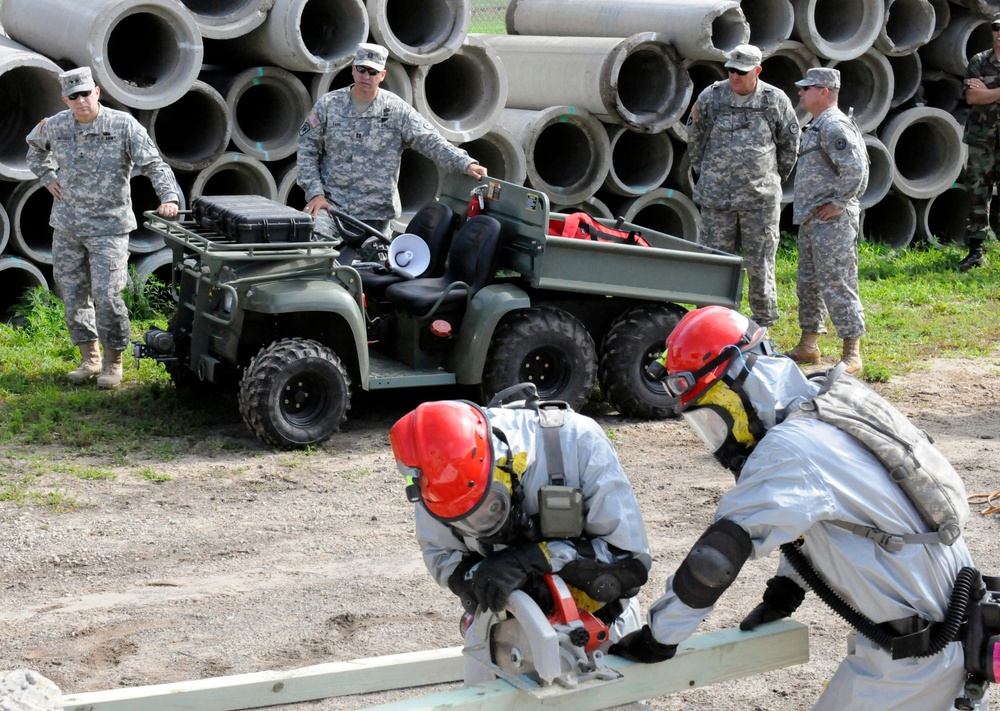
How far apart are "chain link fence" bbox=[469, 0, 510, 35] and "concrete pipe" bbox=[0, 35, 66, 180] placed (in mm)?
11214

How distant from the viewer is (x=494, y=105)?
1062cm

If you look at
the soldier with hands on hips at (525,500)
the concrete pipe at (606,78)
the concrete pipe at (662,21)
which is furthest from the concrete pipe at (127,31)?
the soldier with hands on hips at (525,500)

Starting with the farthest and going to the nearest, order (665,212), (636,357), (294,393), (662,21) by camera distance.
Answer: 1. (665,212)
2. (662,21)
3. (636,357)
4. (294,393)

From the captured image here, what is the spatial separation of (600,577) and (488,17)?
20.6 meters

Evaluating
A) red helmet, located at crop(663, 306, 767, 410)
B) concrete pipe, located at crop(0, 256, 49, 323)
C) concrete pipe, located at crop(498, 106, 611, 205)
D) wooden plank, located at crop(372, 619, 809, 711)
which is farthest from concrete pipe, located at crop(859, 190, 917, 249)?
red helmet, located at crop(663, 306, 767, 410)

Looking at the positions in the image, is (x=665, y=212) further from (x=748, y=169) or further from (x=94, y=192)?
(x=94, y=192)

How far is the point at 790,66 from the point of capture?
1266cm

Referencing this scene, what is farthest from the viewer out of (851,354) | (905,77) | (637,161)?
(905,77)

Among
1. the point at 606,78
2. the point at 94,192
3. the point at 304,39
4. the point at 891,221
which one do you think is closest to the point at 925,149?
the point at 891,221

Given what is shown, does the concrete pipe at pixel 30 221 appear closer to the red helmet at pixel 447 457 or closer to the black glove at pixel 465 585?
the black glove at pixel 465 585

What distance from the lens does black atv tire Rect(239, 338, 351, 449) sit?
7.00m

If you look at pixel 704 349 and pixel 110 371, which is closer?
pixel 704 349

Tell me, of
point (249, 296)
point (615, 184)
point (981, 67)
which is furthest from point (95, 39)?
point (981, 67)

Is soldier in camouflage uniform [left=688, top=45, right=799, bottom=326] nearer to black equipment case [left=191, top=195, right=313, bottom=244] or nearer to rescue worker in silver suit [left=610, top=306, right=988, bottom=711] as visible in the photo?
black equipment case [left=191, top=195, right=313, bottom=244]
